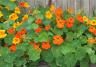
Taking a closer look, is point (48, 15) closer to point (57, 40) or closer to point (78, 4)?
point (57, 40)

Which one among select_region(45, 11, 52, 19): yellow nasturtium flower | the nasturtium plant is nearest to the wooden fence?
the nasturtium plant

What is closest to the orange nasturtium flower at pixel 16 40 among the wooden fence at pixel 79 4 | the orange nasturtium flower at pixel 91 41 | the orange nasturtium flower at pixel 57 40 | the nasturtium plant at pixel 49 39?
the nasturtium plant at pixel 49 39

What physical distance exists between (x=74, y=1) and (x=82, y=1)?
0.10 metres

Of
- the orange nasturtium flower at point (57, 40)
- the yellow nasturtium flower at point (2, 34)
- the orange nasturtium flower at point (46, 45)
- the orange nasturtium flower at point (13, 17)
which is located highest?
the orange nasturtium flower at point (13, 17)

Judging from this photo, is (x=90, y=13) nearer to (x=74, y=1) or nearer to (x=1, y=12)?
(x=74, y=1)

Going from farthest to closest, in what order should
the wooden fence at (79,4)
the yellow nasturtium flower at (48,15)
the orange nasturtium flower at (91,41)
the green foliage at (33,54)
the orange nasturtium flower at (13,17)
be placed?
the wooden fence at (79,4) → the orange nasturtium flower at (13,17) → the yellow nasturtium flower at (48,15) → the orange nasturtium flower at (91,41) → the green foliage at (33,54)

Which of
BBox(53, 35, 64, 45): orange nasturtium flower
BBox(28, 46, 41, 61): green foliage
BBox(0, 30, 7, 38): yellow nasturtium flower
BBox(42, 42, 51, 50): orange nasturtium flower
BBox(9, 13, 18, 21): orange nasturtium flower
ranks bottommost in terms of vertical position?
BBox(28, 46, 41, 61): green foliage

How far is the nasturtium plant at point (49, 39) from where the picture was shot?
463cm

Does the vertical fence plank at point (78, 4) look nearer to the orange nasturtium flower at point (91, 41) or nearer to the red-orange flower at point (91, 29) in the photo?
the red-orange flower at point (91, 29)

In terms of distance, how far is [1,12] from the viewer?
5.34m

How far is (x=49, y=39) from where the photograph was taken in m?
4.79

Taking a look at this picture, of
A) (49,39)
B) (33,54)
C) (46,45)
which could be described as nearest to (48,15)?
(49,39)

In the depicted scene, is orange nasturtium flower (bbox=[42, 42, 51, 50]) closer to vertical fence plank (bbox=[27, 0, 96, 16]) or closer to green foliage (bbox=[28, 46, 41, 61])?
Result: green foliage (bbox=[28, 46, 41, 61])

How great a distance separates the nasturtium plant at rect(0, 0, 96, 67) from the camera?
463 cm
